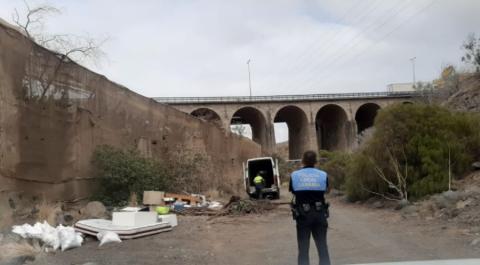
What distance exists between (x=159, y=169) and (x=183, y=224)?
708 cm

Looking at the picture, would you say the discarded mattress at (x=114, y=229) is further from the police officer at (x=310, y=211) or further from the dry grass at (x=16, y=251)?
the police officer at (x=310, y=211)

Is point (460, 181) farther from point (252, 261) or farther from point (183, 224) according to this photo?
point (252, 261)

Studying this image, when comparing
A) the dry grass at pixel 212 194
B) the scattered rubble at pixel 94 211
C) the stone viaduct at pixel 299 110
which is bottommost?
the dry grass at pixel 212 194

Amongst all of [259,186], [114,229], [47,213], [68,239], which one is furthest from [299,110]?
[68,239]

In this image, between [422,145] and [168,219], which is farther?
[422,145]

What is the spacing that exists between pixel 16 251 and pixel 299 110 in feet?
234

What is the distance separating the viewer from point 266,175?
28.3m

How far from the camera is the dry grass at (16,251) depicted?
879 centimetres

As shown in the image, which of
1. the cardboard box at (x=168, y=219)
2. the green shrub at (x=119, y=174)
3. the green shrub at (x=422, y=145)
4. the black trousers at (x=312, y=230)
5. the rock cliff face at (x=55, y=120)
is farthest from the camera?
the green shrub at (x=422, y=145)

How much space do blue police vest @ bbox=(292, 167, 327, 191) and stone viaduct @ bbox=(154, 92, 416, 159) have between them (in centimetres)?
6461

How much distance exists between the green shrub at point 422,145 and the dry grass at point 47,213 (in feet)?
37.4

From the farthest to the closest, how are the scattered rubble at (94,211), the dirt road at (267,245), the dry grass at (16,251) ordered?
the scattered rubble at (94,211) < the dirt road at (267,245) < the dry grass at (16,251)

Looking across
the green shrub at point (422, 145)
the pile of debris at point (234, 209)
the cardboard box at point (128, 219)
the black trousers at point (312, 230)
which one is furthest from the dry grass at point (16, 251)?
the green shrub at point (422, 145)

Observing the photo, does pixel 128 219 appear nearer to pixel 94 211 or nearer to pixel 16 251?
pixel 94 211
